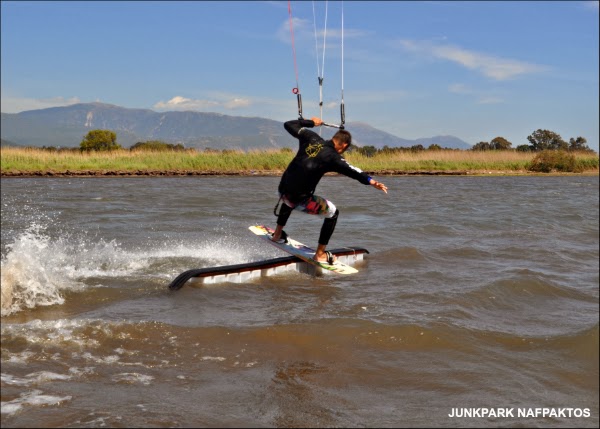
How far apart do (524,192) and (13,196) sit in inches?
805

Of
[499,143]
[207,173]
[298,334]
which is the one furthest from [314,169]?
[499,143]

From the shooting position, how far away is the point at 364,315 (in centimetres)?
661

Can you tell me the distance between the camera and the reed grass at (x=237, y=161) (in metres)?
34.6

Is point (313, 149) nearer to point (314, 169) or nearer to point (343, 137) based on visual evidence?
point (314, 169)

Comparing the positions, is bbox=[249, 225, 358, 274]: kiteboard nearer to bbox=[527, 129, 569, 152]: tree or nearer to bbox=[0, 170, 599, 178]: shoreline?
bbox=[0, 170, 599, 178]: shoreline

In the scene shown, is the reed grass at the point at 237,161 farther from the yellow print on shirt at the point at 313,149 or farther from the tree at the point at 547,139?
the yellow print on shirt at the point at 313,149

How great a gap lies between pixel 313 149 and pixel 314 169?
0.90 ft

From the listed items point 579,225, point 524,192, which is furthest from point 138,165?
point 579,225

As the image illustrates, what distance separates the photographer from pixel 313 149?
26.7 ft

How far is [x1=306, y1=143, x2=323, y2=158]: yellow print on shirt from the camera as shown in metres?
8.10

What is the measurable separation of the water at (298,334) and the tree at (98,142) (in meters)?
34.3

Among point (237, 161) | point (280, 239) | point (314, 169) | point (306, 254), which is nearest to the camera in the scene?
point (314, 169)

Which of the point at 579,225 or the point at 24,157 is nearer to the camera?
the point at 579,225

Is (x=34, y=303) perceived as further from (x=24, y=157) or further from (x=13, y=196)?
(x=24, y=157)
